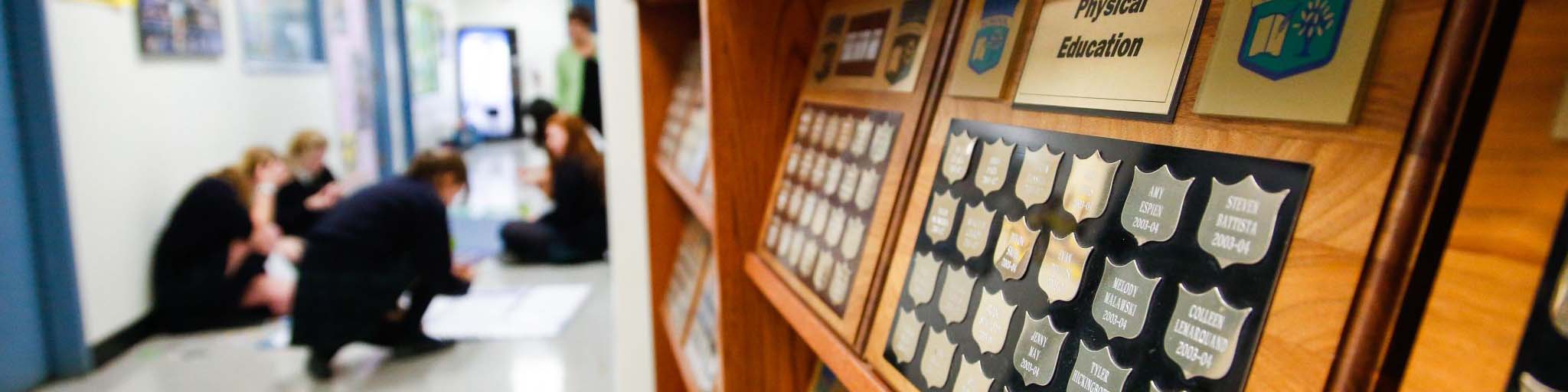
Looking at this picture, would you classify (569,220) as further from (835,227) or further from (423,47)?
(423,47)

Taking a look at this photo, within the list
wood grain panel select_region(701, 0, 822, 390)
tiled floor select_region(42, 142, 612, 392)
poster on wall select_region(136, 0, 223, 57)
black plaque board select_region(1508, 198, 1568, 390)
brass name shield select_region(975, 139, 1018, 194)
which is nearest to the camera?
black plaque board select_region(1508, 198, 1568, 390)

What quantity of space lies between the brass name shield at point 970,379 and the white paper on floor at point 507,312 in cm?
331

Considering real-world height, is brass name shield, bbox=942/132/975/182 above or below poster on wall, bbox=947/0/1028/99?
below

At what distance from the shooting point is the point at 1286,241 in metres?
0.39

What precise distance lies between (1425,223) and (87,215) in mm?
3966

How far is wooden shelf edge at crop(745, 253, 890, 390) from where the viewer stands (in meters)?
0.71

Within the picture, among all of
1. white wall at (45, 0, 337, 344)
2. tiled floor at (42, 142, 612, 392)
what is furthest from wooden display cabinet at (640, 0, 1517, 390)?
white wall at (45, 0, 337, 344)

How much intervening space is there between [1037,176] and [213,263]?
390 centimetres

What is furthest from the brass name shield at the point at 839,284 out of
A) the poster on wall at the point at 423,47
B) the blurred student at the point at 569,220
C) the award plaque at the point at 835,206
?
the poster on wall at the point at 423,47

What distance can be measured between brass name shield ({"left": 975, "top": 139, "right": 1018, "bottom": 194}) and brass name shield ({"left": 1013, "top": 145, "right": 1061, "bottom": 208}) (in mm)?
16

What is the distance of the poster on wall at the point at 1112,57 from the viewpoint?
0.47 metres

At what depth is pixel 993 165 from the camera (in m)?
0.62

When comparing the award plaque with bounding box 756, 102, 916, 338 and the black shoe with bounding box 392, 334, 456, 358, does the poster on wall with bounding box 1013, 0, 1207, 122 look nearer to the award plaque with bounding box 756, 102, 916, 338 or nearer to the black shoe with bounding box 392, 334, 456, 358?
the award plaque with bounding box 756, 102, 916, 338

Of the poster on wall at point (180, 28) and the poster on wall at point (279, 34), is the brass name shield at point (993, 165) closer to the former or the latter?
the poster on wall at point (180, 28)
